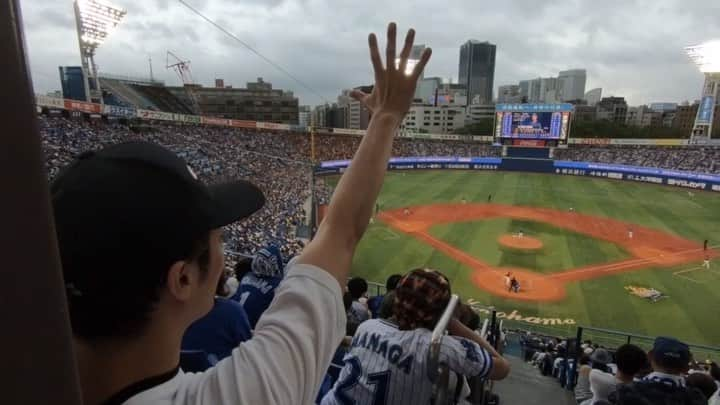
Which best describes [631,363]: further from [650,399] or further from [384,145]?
[384,145]

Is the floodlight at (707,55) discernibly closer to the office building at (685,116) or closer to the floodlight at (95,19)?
the floodlight at (95,19)

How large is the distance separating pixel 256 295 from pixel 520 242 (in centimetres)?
2019

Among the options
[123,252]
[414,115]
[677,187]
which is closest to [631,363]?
[123,252]

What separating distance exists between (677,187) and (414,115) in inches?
2976

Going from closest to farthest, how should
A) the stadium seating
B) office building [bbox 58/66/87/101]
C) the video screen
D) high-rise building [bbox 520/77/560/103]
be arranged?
office building [bbox 58/66/87/101], the video screen, the stadium seating, high-rise building [bbox 520/77/560/103]

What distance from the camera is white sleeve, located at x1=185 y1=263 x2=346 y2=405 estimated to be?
0.86 m

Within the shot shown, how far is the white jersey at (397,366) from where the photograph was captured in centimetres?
238

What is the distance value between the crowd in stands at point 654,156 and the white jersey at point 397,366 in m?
48.6

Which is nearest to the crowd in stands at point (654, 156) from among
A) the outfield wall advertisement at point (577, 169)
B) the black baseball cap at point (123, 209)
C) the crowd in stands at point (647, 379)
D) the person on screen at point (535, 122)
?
the outfield wall advertisement at point (577, 169)

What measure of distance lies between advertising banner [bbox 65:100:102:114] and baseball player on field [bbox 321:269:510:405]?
99.0ft

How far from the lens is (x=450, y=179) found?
4241 centimetres

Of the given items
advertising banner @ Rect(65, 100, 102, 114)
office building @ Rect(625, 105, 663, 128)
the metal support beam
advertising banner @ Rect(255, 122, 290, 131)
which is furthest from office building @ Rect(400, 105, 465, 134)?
the metal support beam

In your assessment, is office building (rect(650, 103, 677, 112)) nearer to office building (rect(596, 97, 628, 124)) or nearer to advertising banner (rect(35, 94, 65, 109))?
office building (rect(596, 97, 628, 124))

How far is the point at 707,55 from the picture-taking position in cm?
4094
